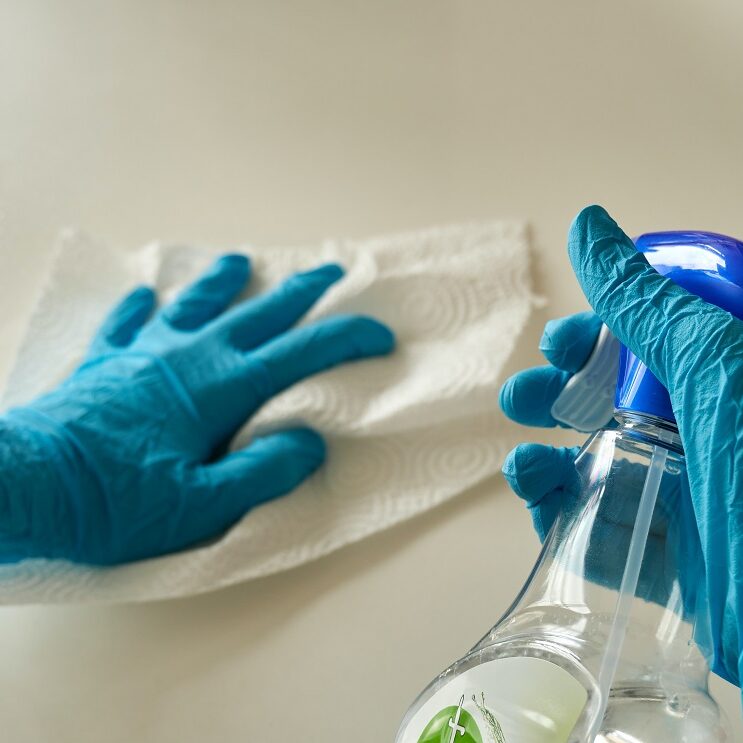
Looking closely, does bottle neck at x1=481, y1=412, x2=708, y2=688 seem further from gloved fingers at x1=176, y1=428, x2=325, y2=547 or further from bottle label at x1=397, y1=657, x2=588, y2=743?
gloved fingers at x1=176, y1=428, x2=325, y2=547

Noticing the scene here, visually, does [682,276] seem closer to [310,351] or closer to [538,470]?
[538,470]

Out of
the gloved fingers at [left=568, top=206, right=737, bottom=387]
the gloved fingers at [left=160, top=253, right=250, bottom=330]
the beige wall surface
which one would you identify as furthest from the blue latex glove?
the gloved fingers at [left=160, top=253, right=250, bottom=330]

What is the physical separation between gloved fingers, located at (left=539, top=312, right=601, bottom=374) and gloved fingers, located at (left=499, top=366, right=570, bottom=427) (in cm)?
4

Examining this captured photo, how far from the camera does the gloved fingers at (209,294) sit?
3.29 ft

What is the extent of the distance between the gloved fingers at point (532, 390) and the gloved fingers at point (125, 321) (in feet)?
1.74

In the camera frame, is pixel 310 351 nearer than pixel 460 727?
No

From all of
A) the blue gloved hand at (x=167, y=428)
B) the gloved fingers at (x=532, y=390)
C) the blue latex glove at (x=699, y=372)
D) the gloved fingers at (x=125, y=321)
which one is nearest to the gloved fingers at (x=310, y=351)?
the blue gloved hand at (x=167, y=428)

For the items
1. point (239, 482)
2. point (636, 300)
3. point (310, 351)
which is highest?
point (636, 300)

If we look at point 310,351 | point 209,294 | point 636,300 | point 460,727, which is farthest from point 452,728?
point 209,294

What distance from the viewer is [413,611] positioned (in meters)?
0.79

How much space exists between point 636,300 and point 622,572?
0.48ft

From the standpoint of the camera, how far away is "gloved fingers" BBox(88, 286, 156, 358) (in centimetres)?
101

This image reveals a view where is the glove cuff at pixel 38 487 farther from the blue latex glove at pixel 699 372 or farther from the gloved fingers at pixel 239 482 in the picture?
the blue latex glove at pixel 699 372

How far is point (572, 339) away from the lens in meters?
0.58
